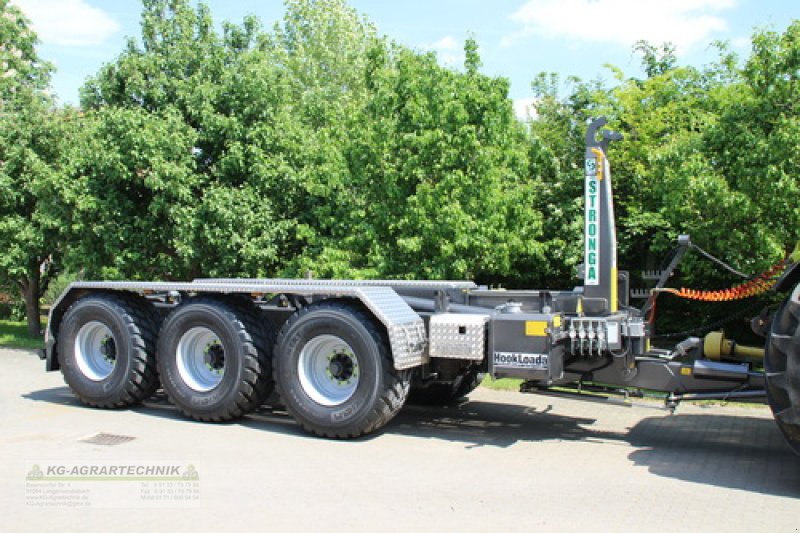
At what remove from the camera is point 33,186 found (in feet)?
53.1

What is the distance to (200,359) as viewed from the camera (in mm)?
9023

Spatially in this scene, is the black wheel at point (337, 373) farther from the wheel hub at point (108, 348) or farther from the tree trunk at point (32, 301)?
the tree trunk at point (32, 301)

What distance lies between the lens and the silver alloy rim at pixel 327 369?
8125mm

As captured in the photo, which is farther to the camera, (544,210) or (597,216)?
(544,210)

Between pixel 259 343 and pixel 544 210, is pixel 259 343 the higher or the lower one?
the lower one

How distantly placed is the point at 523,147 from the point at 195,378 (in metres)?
8.76

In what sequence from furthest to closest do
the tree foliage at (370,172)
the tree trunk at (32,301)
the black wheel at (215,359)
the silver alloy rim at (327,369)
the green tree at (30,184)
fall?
the tree trunk at (32,301)
the green tree at (30,184)
the tree foliage at (370,172)
the black wheel at (215,359)
the silver alloy rim at (327,369)

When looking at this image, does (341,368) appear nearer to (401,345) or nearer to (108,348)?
(401,345)

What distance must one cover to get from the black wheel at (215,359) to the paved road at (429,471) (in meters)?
0.27

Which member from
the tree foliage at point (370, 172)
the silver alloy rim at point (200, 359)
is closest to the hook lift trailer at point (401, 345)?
the silver alloy rim at point (200, 359)

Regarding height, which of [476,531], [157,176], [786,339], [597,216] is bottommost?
[476,531]

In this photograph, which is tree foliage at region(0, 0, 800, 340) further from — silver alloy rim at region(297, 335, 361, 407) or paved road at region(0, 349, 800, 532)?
silver alloy rim at region(297, 335, 361, 407)

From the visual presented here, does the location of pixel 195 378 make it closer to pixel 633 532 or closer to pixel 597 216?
pixel 597 216

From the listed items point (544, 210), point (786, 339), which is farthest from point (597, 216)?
point (544, 210)
